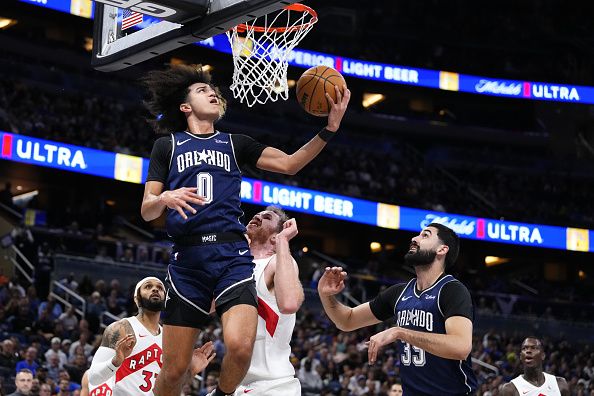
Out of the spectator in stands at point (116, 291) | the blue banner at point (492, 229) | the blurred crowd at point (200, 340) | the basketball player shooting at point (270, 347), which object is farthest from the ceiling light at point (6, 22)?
the basketball player shooting at point (270, 347)

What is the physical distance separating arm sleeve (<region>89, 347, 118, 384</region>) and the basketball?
7.83 ft

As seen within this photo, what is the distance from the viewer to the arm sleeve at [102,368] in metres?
6.89

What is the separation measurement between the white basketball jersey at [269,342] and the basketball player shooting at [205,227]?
34.1 inches

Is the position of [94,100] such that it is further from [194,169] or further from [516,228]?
[194,169]

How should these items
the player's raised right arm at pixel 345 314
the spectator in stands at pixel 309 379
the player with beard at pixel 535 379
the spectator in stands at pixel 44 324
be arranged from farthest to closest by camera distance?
the spectator in stands at pixel 309 379
the spectator in stands at pixel 44 324
the player with beard at pixel 535 379
the player's raised right arm at pixel 345 314

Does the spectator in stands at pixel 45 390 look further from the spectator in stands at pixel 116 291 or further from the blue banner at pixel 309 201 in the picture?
the blue banner at pixel 309 201

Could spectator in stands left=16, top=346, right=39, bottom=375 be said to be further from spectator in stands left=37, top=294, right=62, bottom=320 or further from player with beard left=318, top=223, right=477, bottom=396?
player with beard left=318, top=223, right=477, bottom=396

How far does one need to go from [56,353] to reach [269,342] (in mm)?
8082

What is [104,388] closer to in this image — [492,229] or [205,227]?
[205,227]

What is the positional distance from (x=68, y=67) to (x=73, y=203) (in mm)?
4256

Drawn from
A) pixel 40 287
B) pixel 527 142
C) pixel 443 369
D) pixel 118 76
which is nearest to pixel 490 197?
pixel 527 142

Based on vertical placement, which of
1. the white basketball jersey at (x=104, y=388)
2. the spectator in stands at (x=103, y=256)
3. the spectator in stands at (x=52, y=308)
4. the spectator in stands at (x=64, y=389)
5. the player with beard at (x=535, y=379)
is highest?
the spectator in stands at (x=103, y=256)

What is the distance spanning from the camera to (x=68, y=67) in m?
28.6

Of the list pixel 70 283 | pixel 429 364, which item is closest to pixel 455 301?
pixel 429 364
